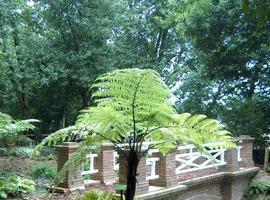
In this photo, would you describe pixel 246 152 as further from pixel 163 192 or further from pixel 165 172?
pixel 163 192

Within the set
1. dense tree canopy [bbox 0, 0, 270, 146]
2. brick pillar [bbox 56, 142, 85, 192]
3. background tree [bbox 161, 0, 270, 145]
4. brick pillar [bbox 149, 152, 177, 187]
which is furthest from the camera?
dense tree canopy [bbox 0, 0, 270, 146]

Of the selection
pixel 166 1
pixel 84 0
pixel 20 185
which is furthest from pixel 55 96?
pixel 20 185

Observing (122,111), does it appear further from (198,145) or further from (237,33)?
(237,33)

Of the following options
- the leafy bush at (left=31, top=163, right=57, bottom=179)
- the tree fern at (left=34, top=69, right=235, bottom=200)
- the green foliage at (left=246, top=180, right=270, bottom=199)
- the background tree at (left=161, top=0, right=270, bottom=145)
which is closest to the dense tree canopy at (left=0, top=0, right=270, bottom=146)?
the background tree at (left=161, top=0, right=270, bottom=145)

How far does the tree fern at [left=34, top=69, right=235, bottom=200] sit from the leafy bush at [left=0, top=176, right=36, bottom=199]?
2.93m

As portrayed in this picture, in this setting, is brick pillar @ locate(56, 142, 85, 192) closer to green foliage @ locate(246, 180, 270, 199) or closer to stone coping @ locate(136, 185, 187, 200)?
stone coping @ locate(136, 185, 187, 200)

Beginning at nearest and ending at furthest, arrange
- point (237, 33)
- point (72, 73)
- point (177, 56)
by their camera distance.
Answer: point (237, 33), point (72, 73), point (177, 56)

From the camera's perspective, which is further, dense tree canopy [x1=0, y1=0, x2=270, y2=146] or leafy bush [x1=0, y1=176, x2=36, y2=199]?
dense tree canopy [x1=0, y1=0, x2=270, y2=146]

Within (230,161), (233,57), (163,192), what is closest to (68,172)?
(163,192)

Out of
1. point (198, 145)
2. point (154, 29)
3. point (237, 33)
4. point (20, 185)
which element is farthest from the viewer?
point (154, 29)

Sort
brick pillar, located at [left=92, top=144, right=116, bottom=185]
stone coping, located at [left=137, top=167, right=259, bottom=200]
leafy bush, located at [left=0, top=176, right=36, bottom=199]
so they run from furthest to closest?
brick pillar, located at [left=92, top=144, right=116, bottom=185] < stone coping, located at [left=137, top=167, right=259, bottom=200] < leafy bush, located at [left=0, top=176, right=36, bottom=199]

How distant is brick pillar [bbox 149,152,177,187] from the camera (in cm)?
855

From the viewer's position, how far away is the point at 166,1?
20.1 meters

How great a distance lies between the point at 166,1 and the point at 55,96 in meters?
7.43
